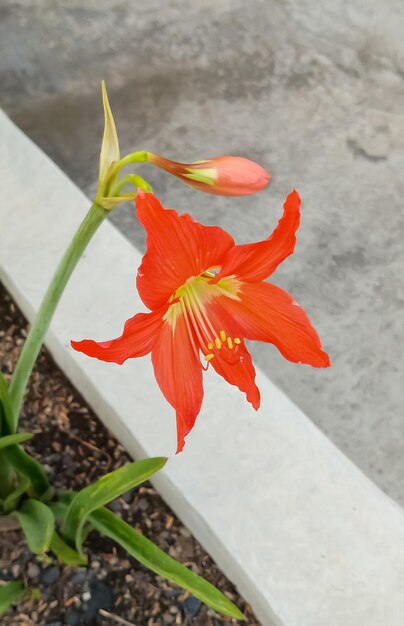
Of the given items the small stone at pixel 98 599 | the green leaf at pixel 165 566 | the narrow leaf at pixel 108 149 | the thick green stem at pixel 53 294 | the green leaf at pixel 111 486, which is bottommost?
the small stone at pixel 98 599

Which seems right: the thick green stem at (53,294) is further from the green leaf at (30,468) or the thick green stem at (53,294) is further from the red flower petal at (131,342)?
the red flower petal at (131,342)

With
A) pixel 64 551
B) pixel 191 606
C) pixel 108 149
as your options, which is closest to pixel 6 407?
pixel 64 551

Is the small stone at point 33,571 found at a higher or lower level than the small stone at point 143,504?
lower

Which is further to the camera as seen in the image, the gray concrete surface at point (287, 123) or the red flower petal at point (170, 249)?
the gray concrete surface at point (287, 123)

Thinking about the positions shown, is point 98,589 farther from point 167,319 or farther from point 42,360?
point 167,319

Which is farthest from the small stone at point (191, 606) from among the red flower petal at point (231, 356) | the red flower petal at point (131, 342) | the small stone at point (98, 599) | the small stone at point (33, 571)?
the red flower petal at point (131, 342)

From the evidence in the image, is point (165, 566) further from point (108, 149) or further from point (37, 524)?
point (108, 149)
